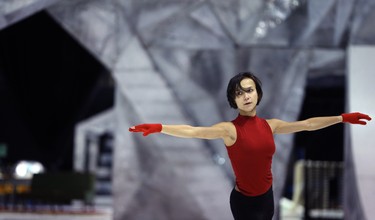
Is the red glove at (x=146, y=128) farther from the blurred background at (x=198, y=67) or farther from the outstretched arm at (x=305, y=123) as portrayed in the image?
the blurred background at (x=198, y=67)

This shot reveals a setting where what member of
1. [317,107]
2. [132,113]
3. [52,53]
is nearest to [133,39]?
[132,113]

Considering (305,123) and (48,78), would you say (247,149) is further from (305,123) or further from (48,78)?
(48,78)

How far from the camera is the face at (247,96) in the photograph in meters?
3.64

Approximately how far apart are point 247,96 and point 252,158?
1.12 ft

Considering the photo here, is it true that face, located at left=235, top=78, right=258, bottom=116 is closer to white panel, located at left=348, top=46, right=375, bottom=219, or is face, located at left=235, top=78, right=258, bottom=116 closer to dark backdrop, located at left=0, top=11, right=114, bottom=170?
white panel, located at left=348, top=46, right=375, bottom=219

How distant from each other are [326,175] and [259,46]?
3630 millimetres

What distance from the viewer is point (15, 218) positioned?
10.8 metres

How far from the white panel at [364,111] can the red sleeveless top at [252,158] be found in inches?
163

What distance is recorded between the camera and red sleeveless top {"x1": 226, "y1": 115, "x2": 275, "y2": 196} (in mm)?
3580

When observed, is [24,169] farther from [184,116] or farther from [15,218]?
[184,116]

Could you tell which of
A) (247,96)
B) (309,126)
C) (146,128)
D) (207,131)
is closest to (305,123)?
(309,126)

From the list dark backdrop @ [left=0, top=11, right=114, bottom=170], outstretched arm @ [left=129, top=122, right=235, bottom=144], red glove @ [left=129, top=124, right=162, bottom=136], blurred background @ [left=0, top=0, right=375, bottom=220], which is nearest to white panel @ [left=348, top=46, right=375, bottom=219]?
blurred background @ [left=0, top=0, right=375, bottom=220]

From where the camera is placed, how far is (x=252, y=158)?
3582 mm

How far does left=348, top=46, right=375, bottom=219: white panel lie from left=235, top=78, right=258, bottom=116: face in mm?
4161
